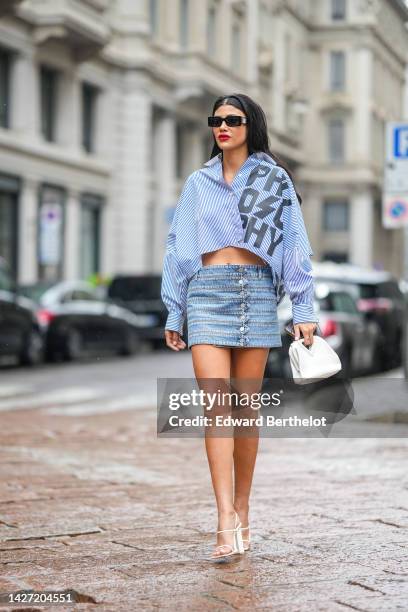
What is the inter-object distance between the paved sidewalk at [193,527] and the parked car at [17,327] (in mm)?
10325

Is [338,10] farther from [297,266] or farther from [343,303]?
[297,266]

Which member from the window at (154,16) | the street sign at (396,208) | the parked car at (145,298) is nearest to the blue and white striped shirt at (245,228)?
the street sign at (396,208)

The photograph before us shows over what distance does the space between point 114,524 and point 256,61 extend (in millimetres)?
46231

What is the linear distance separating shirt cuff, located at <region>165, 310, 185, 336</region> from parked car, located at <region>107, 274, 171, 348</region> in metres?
22.9

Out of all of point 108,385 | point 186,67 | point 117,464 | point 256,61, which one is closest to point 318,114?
point 256,61

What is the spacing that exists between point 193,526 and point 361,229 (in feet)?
212

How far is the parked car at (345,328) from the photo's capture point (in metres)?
17.3

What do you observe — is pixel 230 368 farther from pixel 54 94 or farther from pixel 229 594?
pixel 54 94

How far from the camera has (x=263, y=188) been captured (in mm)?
5742

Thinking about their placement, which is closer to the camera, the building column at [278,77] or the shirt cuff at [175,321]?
the shirt cuff at [175,321]

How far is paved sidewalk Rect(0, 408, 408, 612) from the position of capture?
16.4ft

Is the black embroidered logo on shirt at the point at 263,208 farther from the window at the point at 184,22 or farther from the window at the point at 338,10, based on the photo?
the window at the point at 338,10

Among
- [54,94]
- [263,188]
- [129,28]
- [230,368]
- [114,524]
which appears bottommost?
[114,524]

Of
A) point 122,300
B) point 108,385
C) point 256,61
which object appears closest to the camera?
point 108,385
